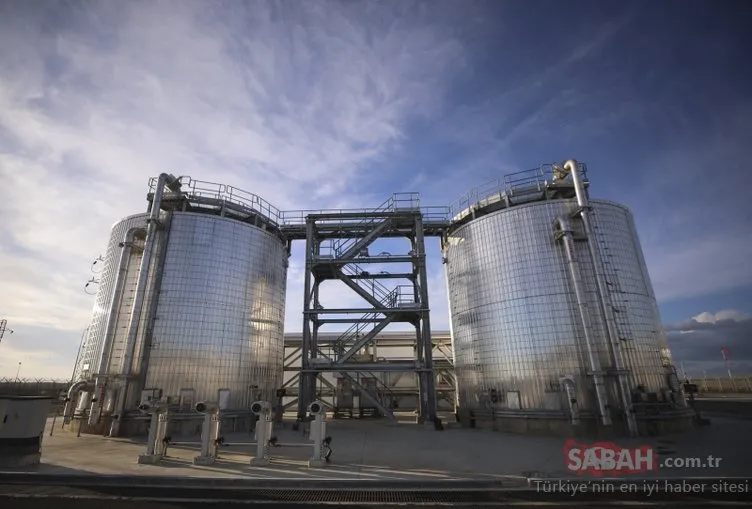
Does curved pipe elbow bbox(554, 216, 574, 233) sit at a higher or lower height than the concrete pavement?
higher

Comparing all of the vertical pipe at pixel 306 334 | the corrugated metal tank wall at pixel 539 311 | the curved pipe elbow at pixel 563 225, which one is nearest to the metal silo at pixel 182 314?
the vertical pipe at pixel 306 334

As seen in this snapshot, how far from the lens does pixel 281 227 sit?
27156 mm

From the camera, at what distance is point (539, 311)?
19219mm

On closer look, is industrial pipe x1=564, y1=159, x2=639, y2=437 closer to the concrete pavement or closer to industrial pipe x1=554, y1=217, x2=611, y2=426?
industrial pipe x1=554, y1=217, x2=611, y2=426

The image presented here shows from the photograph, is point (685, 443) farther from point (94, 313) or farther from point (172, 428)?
point (94, 313)

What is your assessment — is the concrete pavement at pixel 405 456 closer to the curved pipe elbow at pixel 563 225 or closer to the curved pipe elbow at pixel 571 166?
the curved pipe elbow at pixel 563 225

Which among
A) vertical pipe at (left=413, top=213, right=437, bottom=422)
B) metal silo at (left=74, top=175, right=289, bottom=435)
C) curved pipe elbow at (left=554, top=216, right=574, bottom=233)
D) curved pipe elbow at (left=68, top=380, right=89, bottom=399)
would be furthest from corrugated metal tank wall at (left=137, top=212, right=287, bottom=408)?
curved pipe elbow at (left=554, top=216, right=574, bottom=233)

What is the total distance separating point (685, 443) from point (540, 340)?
6.68 metres

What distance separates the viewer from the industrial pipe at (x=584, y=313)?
16.7m

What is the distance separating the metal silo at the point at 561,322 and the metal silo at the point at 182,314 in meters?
13.7

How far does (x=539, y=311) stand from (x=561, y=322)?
119 centimetres

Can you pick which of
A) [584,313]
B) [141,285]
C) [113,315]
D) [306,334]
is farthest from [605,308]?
[113,315]

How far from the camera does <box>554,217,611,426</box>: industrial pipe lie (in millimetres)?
16672

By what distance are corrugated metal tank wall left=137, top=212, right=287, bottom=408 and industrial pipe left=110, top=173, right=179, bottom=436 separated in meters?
0.88
